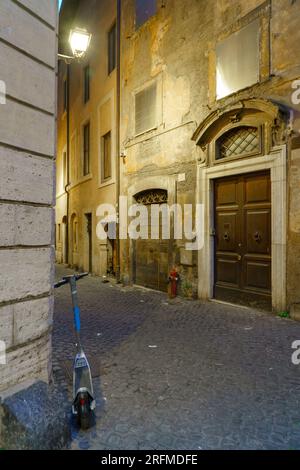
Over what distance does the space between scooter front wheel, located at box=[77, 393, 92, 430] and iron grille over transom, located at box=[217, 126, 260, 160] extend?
5.51m

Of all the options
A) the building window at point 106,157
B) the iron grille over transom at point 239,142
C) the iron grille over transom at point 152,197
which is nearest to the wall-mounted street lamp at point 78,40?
the iron grille over transom at point 239,142

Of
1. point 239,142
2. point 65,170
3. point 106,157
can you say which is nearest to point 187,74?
point 239,142

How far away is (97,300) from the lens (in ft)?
25.5

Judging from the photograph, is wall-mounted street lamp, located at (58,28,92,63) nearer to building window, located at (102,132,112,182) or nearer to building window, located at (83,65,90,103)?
building window, located at (102,132,112,182)

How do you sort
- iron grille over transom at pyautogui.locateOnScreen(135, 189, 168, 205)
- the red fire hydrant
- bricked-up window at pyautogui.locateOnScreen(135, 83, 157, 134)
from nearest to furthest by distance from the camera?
the red fire hydrant, iron grille over transom at pyautogui.locateOnScreen(135, 189, 168, 205), bricked-up window at pyautogui.locateOnScreen(135, 83, 157, 134)

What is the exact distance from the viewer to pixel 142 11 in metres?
10.0

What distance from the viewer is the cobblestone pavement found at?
8.00 feet

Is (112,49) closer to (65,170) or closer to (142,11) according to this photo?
(142,11)

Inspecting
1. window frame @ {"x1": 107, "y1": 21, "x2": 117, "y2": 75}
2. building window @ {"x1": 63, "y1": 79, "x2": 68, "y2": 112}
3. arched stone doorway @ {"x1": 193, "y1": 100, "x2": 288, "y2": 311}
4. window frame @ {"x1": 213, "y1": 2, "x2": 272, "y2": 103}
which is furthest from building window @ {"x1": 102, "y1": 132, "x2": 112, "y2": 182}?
building window @ {"x1": 63, "y1": 79, "x2": 68, "y2": 112}

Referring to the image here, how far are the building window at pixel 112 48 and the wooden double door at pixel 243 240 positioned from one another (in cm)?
711

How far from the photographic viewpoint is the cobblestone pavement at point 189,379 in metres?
2.44

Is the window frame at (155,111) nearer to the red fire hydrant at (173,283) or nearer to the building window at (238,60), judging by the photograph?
the building window at (238,60)
